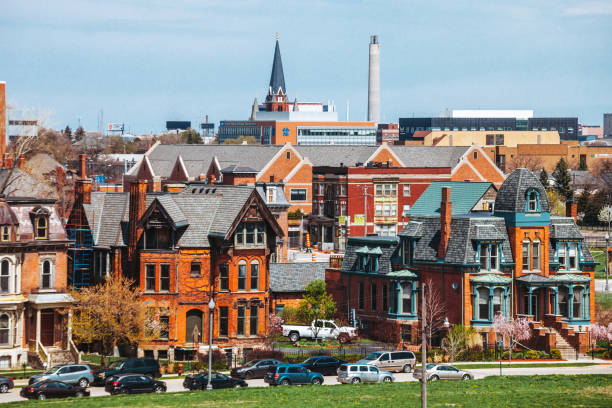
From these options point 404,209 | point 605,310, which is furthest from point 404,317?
point 404,209

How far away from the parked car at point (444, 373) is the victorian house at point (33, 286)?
20205 millimetres

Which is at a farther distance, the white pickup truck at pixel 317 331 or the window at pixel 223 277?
the white pickup truck at pixel 317 331

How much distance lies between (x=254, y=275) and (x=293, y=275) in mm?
11559

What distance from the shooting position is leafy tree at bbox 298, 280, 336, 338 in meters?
77.2

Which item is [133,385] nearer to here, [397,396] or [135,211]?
[397,396]

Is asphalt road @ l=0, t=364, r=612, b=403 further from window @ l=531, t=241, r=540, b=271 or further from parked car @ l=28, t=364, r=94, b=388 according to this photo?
window @ l=531, t=241, r=540, b=271

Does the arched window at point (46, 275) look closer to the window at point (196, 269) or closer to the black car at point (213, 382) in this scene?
the window at point (196, 269)

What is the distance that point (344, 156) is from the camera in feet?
465

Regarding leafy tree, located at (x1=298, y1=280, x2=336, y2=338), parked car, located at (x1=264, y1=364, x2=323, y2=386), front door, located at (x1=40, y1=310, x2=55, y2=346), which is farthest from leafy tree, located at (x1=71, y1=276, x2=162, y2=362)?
leafy tree, located at (x1=298, y1=280, x2=336, y2=338)

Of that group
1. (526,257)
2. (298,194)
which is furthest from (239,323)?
(298,194)

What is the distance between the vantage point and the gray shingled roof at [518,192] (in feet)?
238

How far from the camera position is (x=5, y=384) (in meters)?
56.4

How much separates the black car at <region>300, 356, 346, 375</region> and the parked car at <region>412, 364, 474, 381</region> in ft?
15.4

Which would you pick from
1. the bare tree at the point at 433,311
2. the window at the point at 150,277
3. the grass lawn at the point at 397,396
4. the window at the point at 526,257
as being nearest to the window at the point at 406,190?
the window at the point at 526,257
